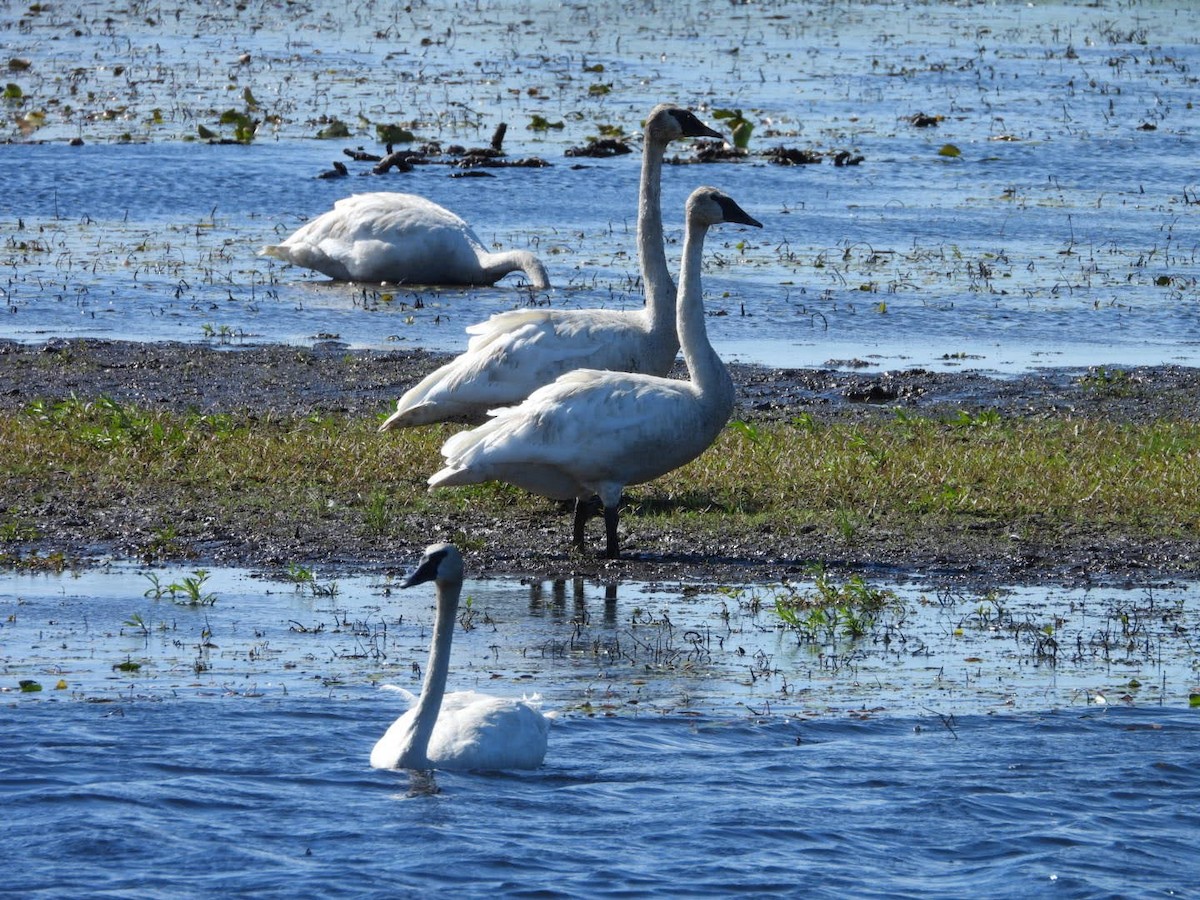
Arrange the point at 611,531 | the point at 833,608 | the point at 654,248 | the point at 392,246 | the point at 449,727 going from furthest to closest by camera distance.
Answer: the point at 392,246
the point at 654,248
the point at 611,531
the point at 833,608
the point at 449,727

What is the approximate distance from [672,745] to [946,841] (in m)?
1.18

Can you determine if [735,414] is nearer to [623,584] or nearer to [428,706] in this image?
[623,584]

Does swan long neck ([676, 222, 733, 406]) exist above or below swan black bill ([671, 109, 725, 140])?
below

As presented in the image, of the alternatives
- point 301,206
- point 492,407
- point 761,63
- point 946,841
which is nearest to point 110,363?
point 492,407

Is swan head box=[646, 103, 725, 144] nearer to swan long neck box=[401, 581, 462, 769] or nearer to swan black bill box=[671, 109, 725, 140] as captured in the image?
swan black bill box=[671, 109, 725, 140]

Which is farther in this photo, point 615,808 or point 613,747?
point 613,747

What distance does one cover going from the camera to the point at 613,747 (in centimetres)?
752

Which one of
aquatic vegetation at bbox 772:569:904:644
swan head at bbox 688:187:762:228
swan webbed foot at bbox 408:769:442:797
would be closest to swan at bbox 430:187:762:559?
swan head at bbox 688:187:762:228

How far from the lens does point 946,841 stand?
6801 mm

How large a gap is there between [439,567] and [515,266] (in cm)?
1006

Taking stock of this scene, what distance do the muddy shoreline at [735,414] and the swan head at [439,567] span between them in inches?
95.9

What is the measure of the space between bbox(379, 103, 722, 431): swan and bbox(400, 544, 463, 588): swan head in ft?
12.8

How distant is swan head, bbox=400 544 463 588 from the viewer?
7.47 m

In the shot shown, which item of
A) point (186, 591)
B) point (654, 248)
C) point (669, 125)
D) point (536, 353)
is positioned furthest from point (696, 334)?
point (186, 591)
